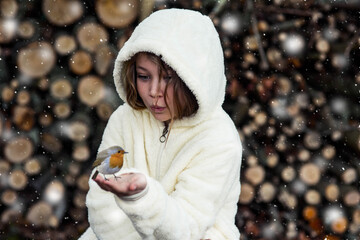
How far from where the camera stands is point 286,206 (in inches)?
82.6

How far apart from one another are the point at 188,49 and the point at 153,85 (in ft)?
0.39

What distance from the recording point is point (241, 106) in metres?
2.02

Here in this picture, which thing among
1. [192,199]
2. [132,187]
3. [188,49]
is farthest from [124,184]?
[188,49]

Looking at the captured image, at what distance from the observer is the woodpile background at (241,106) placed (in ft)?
6.22

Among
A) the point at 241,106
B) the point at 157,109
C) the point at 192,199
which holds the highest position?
the point at 157,109

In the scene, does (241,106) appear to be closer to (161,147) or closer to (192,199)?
(161,147)

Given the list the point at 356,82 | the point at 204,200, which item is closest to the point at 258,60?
the point at 356,82

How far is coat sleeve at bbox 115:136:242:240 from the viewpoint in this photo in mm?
1137

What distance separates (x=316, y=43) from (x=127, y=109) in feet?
2.73

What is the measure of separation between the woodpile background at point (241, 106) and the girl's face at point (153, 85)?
0.60 metres

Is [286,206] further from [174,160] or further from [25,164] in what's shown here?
[25,164]

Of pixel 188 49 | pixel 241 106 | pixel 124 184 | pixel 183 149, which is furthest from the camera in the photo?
pixel 241 106

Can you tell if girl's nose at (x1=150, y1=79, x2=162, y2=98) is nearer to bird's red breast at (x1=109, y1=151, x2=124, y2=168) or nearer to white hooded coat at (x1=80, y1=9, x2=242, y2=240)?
white hooded coat at (x1=80, y1=9, x2=242, y2=240)

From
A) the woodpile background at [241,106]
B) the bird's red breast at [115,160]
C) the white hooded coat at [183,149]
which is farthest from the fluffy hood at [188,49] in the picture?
the woodpile background at [241,106]
